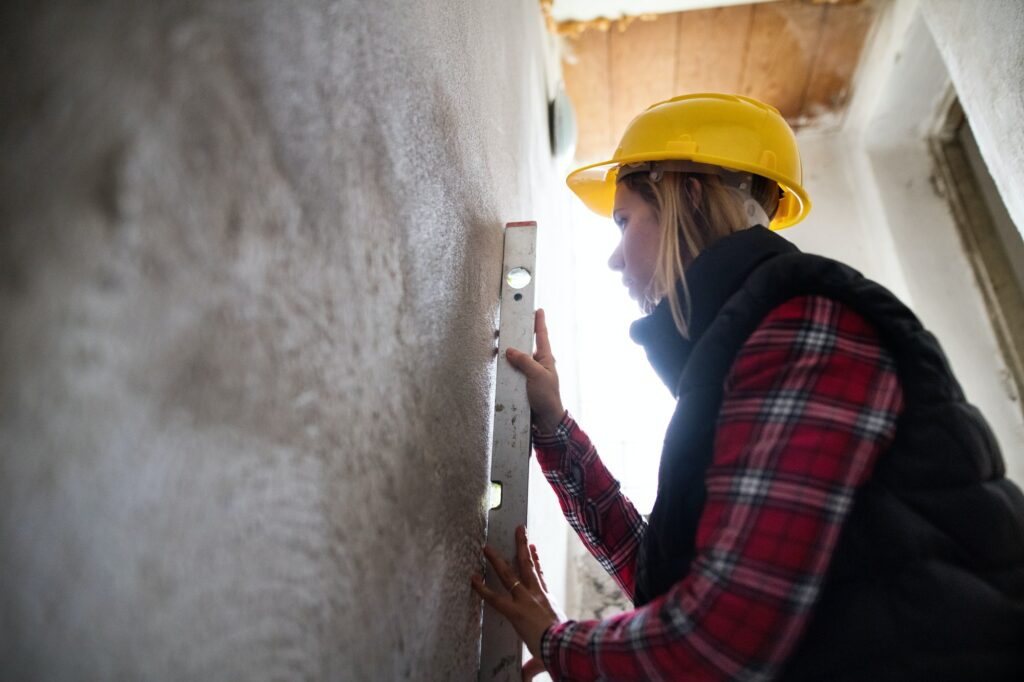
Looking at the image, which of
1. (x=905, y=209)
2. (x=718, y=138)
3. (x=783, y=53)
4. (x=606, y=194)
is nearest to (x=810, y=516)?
(x=718, y=138)

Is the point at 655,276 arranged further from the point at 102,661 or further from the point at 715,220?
the point at 102,661

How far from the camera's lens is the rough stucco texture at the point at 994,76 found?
1.11 metres

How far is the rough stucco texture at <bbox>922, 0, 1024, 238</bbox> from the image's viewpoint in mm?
1108

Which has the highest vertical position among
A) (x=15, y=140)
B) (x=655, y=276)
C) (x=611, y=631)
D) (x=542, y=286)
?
(x=542, y=286)

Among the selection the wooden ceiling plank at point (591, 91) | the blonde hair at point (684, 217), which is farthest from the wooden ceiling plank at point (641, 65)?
the blonde hair at point (684, 217)

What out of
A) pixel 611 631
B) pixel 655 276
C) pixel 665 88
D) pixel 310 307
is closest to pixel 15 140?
pixel 310 307

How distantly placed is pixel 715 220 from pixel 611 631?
1.89 ft

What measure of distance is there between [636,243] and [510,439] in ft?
1.16

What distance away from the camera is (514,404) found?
80 cm

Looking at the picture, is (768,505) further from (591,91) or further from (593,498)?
(591,91)

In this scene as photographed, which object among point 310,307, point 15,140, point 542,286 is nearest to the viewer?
point 15,140

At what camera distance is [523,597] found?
67cm

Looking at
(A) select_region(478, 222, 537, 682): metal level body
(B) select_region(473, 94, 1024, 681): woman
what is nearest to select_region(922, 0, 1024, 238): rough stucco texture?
(B) select_region(473, 94, 1024, 681): woman

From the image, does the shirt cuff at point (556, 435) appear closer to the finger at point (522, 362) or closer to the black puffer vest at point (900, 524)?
the finger at point (522, 362)
